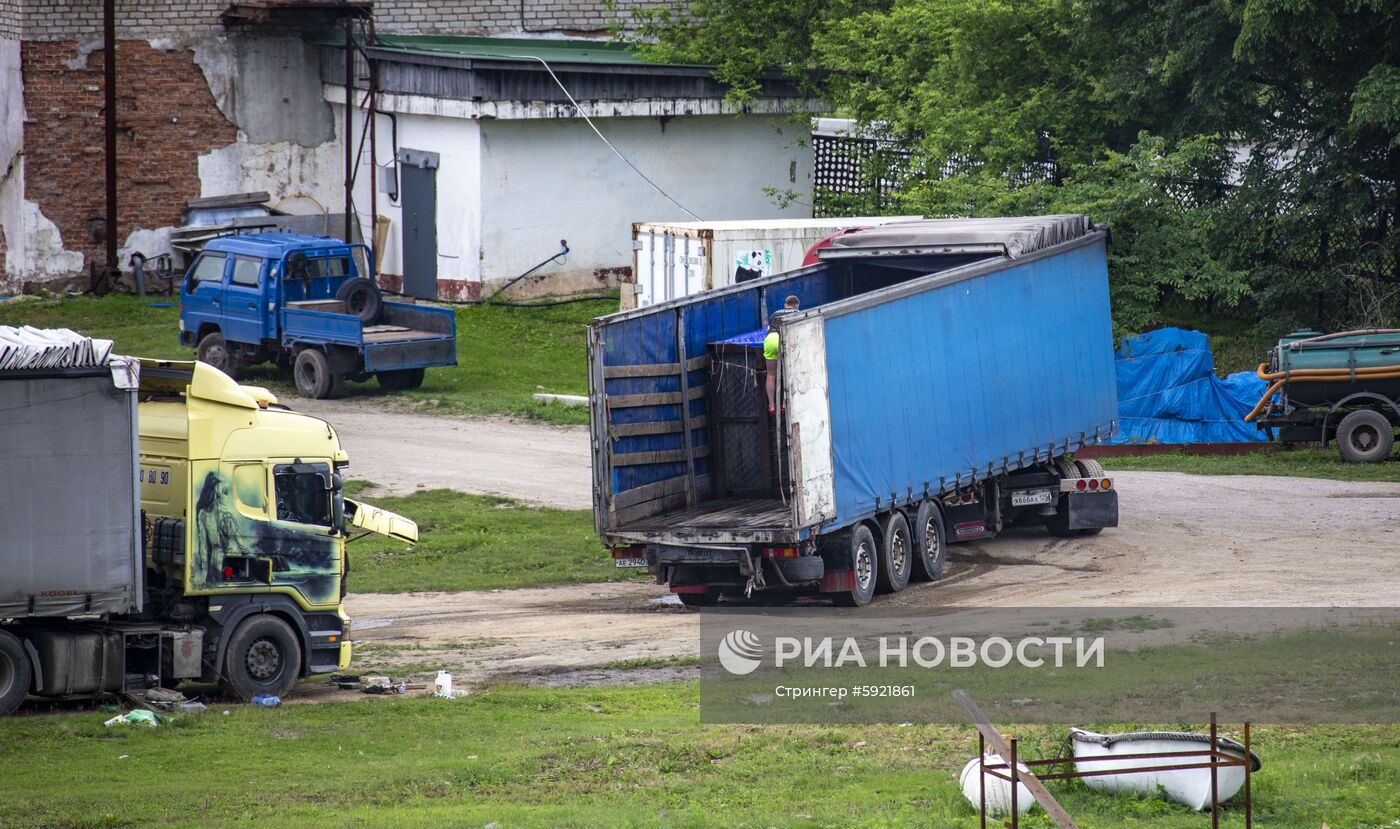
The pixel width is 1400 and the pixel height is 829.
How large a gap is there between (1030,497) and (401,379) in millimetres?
12898

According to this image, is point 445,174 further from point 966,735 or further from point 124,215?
point 966,735

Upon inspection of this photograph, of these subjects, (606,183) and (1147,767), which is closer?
(1147,767)

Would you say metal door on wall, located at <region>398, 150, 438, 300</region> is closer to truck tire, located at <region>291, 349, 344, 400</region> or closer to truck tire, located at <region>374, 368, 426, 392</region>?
truck tire, located at <region>374, 368, 426, 392</region>

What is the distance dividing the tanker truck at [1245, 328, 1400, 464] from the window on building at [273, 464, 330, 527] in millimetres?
16110

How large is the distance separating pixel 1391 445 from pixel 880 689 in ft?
48.1

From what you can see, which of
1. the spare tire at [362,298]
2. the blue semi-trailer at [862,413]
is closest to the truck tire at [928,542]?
the blue semi-trailer at [862,413]

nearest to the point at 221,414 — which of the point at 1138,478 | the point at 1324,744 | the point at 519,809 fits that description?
the point at 519,809

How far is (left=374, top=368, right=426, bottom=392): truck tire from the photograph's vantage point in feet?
99.4

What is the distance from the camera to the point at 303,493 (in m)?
15.3

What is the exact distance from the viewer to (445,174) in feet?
119

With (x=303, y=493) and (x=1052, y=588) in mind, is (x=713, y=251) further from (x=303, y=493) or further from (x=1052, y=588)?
(x=303, y=493)

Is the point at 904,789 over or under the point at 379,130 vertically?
under

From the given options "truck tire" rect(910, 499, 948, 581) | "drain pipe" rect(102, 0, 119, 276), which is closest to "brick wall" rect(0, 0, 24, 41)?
A: "drain pipe" rect(102, 0, 119, 276)

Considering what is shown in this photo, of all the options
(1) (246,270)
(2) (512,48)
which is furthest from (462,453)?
(2) (512,48)
